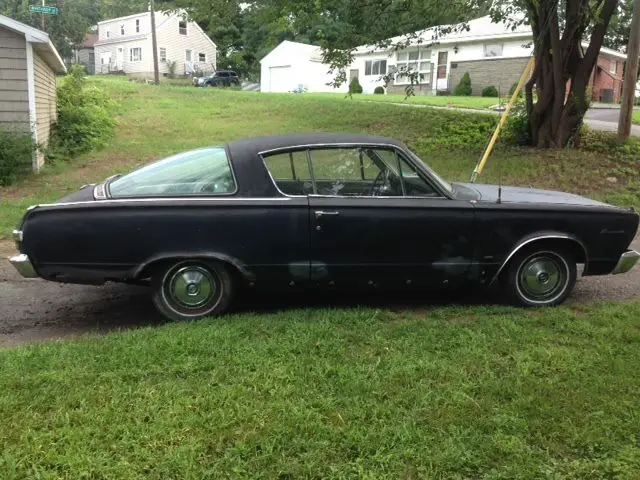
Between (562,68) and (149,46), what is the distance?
43514 millimetres

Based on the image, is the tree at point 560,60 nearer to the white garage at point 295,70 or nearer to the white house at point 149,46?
the white garage at point 295,70

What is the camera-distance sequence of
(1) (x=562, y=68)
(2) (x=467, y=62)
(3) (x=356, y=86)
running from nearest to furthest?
(1) (x=562, y=68) → (2) (x=467, y=62) → (3) (x=356, y=86)

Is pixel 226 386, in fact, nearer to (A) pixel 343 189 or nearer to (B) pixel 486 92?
(A) pixel 343 189

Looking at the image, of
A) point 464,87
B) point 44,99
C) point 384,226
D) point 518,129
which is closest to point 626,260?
point 384,226

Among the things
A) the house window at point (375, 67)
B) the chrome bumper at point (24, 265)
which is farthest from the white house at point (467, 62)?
the chrome bumper at point (24, 265)

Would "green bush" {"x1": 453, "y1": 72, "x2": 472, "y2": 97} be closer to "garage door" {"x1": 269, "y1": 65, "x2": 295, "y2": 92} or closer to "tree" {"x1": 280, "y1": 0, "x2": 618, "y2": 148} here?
"garage door" {"x1": 269, "y1": 65, "x2": 295, "y2": 92}

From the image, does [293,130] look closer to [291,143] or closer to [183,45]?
[291,143]

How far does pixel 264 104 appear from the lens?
2073cm

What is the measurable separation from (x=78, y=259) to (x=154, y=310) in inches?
35.3

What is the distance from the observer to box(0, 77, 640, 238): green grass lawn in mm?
10586

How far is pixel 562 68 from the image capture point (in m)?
11.5

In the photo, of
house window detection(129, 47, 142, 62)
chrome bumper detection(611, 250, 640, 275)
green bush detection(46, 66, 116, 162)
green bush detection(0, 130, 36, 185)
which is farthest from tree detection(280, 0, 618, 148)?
house window detection(129, 47, 142, 62)

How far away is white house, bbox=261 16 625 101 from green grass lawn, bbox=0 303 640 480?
2929 cm

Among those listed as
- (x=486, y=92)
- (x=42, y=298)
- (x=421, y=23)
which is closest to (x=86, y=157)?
(x=421, y=23)
